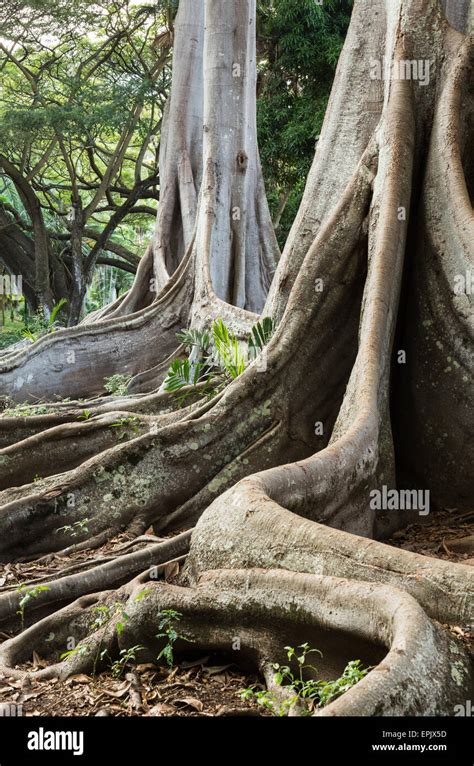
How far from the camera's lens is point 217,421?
19.5 feet

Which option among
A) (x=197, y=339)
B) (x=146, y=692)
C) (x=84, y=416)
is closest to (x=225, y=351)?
(x=197, y=339)

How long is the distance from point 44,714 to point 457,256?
3.58 m

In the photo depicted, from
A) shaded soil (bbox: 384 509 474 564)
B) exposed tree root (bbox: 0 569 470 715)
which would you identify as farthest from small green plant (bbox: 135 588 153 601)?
shaded soil (bbox: 384 509 474 564)

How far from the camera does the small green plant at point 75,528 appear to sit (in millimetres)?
5820

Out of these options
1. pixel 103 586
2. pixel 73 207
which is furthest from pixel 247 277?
pixel 73 207

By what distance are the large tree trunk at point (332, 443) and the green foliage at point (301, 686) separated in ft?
0.26

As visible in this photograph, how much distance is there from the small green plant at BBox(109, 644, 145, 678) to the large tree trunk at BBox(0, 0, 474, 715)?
5cm

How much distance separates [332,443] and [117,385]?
17.1 feet

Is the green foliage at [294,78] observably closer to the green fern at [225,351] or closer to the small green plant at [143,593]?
the green fern at [225,351]

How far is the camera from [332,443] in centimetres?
516

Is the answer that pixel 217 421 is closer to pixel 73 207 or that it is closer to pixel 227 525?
pixel 227 525

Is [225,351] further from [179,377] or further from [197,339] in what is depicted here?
[197,339]

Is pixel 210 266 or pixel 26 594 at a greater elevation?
pixel 210 266

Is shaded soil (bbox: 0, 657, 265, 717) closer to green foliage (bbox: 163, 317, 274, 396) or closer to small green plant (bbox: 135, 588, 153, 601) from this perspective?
small green plant (bbox: 135, 588, 153, 601)
